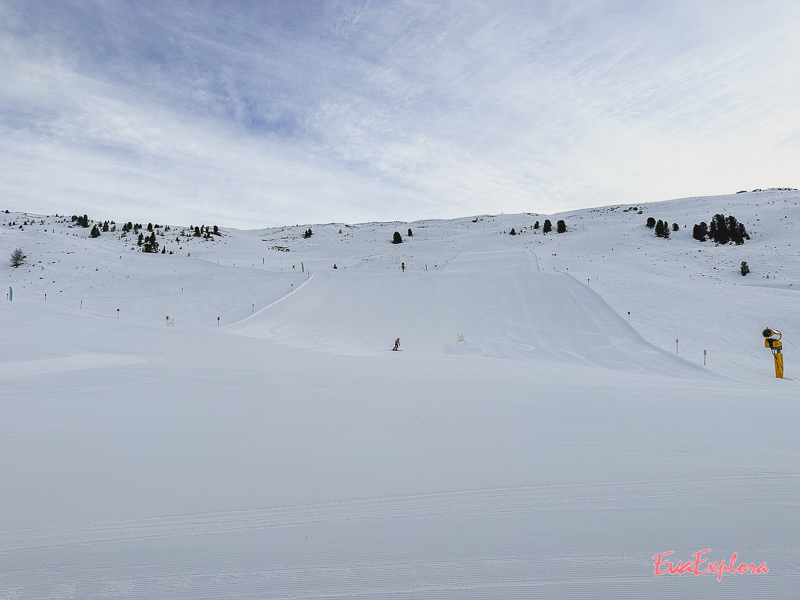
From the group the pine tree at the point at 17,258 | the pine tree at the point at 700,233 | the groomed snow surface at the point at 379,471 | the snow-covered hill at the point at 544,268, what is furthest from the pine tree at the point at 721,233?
the pine tree at the point at 17,258

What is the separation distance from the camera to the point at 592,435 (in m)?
5.05

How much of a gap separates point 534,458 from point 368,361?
7208mm

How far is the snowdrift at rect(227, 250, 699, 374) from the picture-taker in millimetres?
14403

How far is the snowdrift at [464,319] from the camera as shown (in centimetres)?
1440

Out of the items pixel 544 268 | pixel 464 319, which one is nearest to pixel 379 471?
pixel 464 319

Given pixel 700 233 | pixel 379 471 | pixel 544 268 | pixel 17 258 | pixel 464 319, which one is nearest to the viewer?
pixel 379 471

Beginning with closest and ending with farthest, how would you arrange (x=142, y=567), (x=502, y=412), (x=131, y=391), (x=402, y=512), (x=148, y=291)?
(x=142, y=567) → (x=402, y=512) → (x=502, y=412) → (x=131, y=391) → (x=148, y=291)

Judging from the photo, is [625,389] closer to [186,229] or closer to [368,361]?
[368,361]

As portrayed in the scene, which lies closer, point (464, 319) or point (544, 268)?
point (464, 319)

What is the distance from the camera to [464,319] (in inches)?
765

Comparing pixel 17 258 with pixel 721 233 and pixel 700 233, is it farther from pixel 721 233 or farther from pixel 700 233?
pixel 721 233

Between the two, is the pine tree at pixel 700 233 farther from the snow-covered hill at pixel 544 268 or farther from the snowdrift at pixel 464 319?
the snowdrift at pixel 464 319

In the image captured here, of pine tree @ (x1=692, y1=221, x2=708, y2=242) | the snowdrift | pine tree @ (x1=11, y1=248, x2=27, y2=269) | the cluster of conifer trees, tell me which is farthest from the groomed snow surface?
pine tree @ (x1=692, y1=221, x2=708, y2=242)

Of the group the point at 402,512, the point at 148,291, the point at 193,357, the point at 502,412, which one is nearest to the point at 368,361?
the point at 193,357
